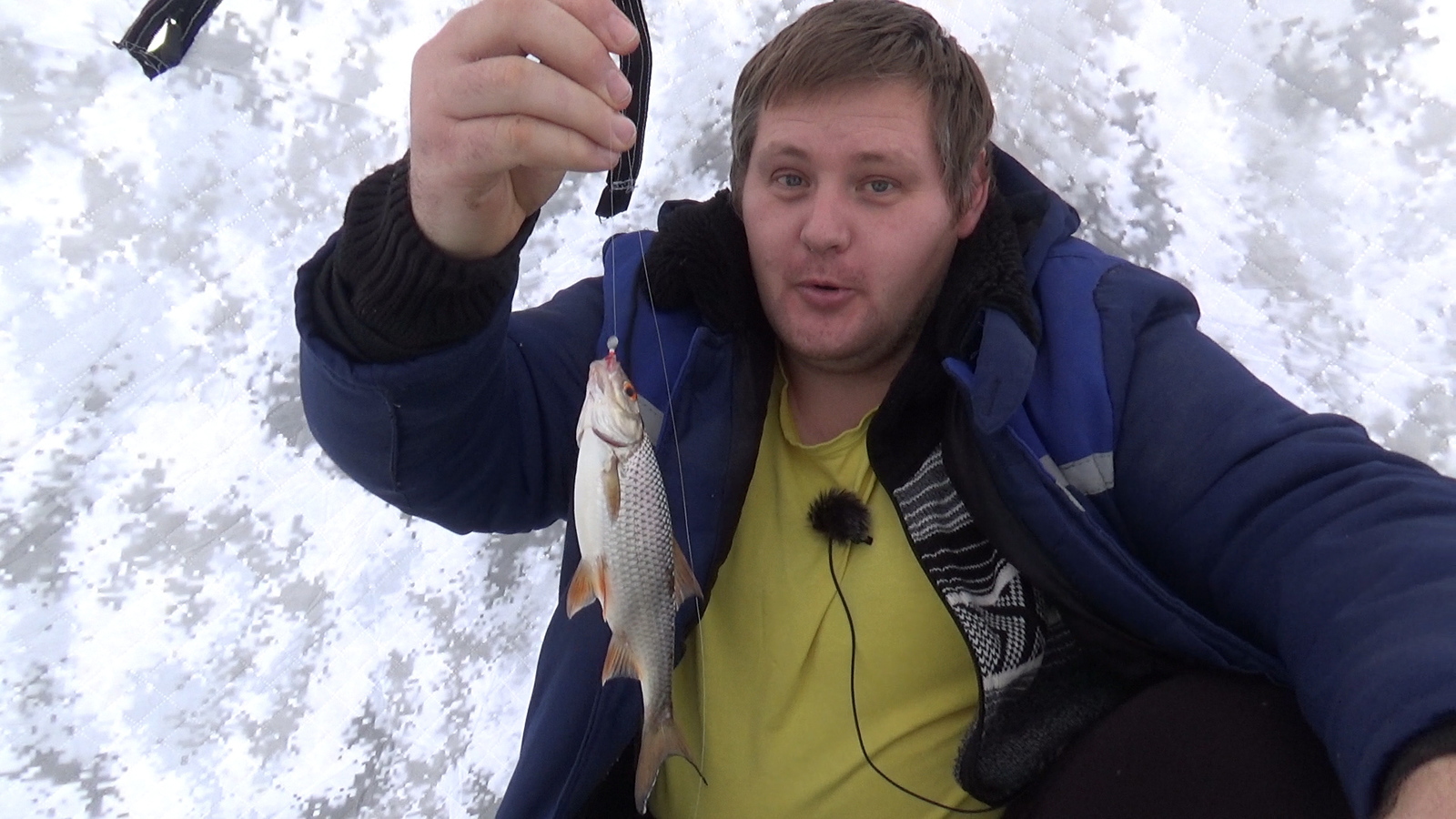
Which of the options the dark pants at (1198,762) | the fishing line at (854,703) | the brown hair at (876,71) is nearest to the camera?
the dark pants at (1198,762)

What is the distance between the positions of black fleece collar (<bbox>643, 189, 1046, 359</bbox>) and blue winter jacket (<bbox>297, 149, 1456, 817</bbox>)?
16 millimetres

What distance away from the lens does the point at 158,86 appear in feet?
4.13

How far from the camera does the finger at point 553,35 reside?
2.58 ft

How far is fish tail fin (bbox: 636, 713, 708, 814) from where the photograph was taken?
3.48 ft

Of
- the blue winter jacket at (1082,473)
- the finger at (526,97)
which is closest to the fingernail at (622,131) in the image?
the finger at (526,97)

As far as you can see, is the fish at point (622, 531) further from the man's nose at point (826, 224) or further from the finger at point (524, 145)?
the man's nose at point (826, 224)

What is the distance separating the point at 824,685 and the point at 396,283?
2.36 ft

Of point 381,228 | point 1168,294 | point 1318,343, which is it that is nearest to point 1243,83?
point 1318,343

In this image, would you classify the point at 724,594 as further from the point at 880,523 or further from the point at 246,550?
the point at 246,550

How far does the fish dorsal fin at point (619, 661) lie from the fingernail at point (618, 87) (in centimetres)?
57

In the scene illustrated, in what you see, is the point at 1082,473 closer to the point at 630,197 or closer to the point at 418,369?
the point at 630,197

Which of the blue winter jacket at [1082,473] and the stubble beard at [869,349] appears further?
the stubble beard at [869,349]

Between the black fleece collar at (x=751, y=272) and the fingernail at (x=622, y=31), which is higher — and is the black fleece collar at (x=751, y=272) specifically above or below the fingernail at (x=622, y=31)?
below

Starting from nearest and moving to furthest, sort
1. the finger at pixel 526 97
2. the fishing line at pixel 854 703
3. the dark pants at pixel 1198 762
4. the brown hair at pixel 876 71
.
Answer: the finger at pixel 526 97 < the dark pants at pixel 1198 762 < the fishing line at pixel 854 703 < the brown hair at pixel 876 71
